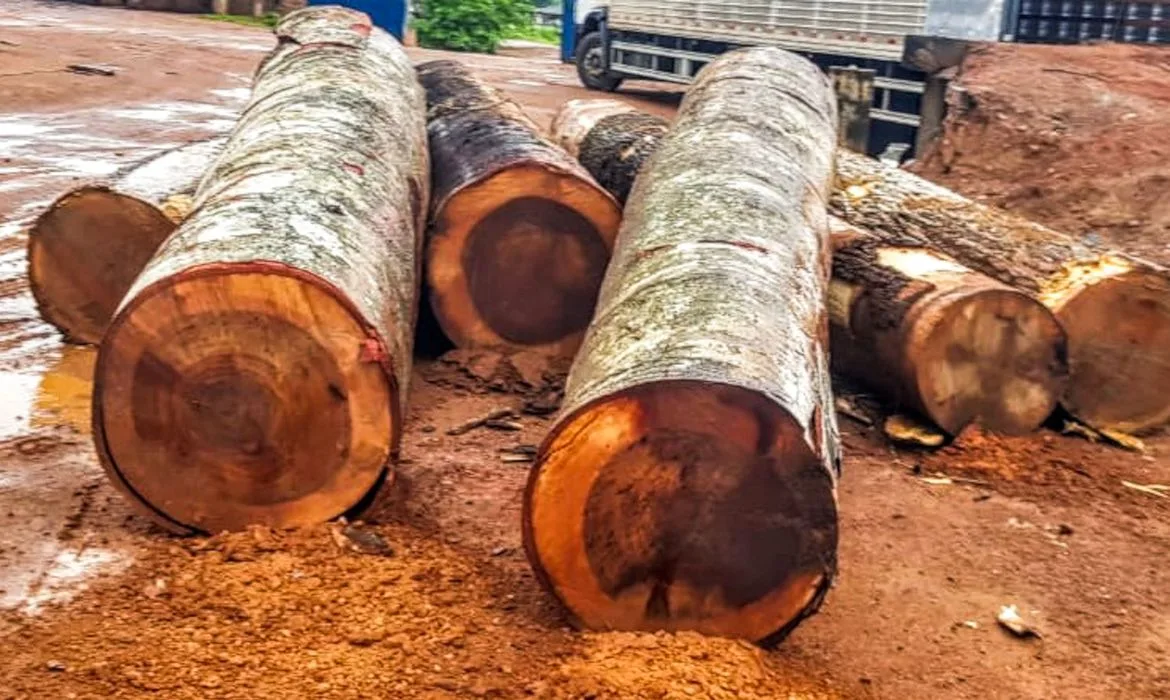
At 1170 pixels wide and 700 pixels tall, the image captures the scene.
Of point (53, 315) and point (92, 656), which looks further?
point (53, 315)

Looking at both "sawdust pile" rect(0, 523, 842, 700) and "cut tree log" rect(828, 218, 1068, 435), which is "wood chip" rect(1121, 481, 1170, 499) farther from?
"sawdust pile" rect(0, 523, 842, 700)

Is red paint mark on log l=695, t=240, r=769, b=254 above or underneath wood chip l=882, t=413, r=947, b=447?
above

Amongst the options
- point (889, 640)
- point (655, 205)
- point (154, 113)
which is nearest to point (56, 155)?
point (154, 113)

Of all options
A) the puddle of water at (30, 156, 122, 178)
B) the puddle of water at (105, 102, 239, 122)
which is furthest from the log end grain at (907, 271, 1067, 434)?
the puddle of water at (105, 102, 239, 122)

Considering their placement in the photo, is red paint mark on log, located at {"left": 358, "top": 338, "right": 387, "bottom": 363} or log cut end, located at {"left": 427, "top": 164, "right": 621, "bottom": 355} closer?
red paint mark on log, located at {"left": 358, "top": 338, "right": 387, "bottom": 363}

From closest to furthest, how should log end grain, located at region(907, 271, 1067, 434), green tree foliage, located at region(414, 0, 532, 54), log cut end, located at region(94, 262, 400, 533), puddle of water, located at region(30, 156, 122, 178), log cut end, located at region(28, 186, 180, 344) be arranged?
log cut end, located at region(94, 262, 400, 533) → log end grain, located at region(907, 271, 1067, 434) → log cut end, located at region(28, 186, 180, 344) → puddle of water, located at region(30, 156, 122, 178) → green tree foliage, located at region(414, 0, 532, 54)

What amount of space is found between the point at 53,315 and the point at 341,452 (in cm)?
299

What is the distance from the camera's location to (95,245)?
21.8ft

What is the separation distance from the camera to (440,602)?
4.22 metres

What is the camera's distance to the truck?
40.8 feet

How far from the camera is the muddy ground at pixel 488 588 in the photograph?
12.3ft

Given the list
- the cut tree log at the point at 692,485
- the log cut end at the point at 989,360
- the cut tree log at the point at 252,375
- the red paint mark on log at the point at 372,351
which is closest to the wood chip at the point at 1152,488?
the log cut end at the point at 989,360

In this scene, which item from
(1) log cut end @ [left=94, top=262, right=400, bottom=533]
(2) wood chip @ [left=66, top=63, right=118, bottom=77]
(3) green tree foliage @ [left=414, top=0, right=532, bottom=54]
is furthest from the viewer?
(3) green tree foliage @ [left=414, top=0, right=532, bottom=54]

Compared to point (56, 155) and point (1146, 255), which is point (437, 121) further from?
point (56, 155)
